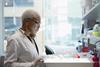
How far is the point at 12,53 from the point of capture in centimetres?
141

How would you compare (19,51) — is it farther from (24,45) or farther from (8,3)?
(8,3)

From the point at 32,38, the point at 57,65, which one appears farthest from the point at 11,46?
the point at 57,65

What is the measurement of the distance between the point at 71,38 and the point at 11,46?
6.75ft

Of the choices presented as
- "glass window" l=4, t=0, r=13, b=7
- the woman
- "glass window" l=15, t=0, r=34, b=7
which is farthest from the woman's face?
"glass window" l=15, t=0, r=34, b=7

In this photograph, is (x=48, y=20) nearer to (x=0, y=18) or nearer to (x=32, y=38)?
(x=0, y=18)

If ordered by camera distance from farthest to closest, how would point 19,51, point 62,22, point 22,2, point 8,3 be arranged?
point 62,22
point 22,2
point 8,3
point 19,51

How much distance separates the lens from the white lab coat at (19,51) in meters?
1.42

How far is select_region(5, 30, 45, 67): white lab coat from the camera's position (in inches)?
55.9

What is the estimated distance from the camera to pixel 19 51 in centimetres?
146

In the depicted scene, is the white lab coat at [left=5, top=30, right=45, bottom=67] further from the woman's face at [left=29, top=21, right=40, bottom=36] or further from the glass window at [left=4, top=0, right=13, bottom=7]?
the glass window at [left=4, top=0, right=13, bottom=7]

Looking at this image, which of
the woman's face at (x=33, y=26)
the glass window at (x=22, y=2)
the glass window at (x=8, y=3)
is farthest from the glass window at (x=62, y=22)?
the woman's face at (x=33, y=26)

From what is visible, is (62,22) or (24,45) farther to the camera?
(62,22)

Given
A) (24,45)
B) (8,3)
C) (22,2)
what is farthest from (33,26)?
(22,2)

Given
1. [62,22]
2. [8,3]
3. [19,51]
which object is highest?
[8,3]
